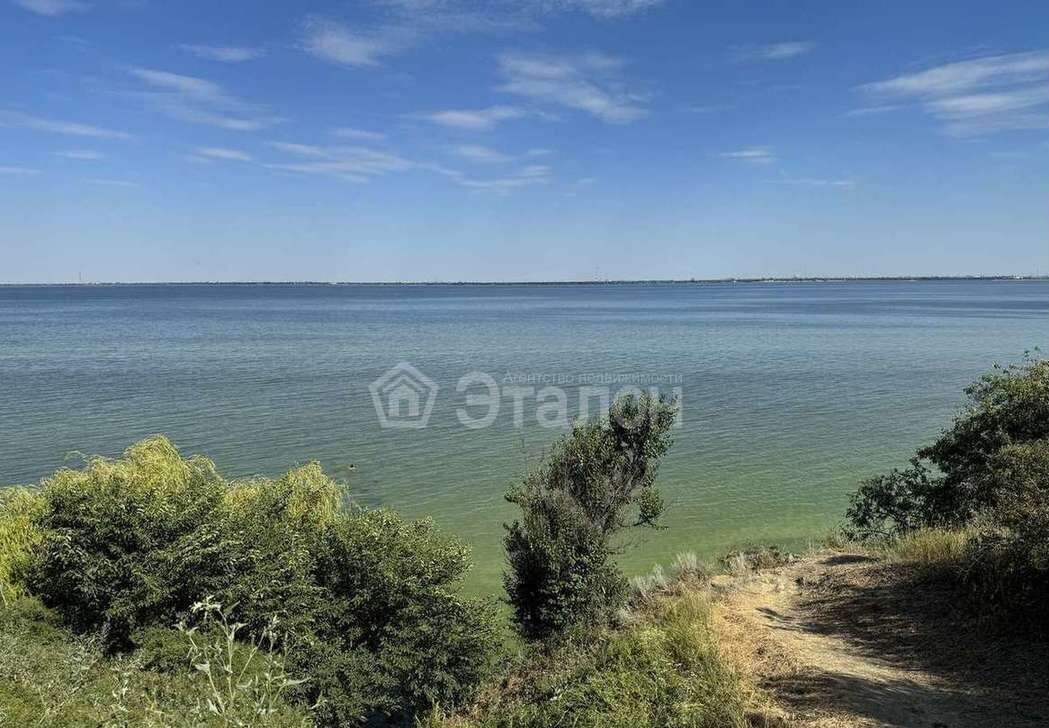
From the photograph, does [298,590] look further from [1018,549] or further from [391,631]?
[1018,549]

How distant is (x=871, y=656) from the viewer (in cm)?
1170

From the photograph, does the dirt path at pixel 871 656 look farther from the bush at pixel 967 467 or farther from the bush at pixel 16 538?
the bush at pixel 16 538

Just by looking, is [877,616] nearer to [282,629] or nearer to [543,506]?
[543,506]

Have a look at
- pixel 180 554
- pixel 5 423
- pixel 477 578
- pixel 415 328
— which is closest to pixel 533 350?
pixel 415 328

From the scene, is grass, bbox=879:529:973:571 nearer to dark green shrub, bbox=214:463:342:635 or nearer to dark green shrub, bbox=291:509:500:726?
dark green shrub, bbox=291:509:500:726

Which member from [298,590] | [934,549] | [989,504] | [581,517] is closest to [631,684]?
[581,517]

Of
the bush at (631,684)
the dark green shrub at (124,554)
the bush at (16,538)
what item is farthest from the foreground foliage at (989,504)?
the bush at (16,538)

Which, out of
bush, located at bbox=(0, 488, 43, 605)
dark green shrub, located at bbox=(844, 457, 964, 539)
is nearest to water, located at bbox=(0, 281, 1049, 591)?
dark green shrub, located at bbox=(844, 457, 964, 539)

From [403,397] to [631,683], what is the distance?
38.6m

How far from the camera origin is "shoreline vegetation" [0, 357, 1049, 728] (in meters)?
10.2

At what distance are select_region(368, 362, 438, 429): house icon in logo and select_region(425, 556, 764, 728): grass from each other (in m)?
25.0

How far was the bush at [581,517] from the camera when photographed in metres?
15.3

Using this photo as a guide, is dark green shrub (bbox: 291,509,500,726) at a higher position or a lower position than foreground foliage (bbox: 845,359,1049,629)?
lower

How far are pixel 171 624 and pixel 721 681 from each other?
33.3 feet
